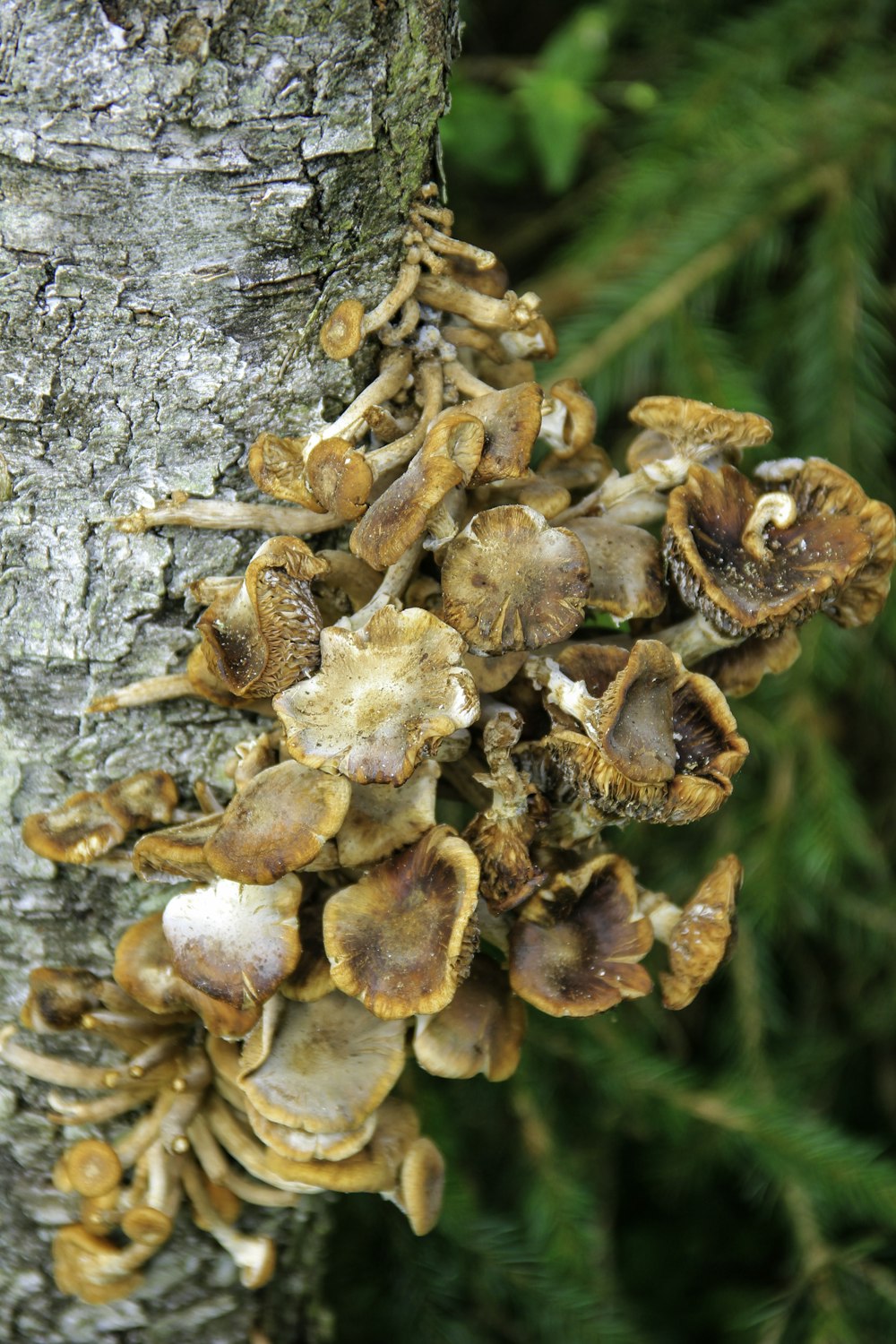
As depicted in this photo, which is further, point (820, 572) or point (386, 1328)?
point (386, 1328)

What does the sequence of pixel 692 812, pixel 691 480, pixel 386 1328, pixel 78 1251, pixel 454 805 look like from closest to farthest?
pixel 692 812
pixel 691 480
pixel 78 1251
pixel 454 805
pixel 386 1328

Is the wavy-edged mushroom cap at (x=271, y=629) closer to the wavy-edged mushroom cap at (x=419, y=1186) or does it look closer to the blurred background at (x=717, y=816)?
the wavy-edged mushroom cap at (x=419, y=1186)

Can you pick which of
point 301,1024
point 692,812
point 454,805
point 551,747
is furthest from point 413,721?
point 454,805

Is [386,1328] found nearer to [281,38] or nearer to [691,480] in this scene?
[691,480]

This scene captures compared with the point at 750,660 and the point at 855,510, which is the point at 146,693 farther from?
the point at 855,510

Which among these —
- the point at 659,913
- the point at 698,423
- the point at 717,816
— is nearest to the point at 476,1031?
the point at 659,913

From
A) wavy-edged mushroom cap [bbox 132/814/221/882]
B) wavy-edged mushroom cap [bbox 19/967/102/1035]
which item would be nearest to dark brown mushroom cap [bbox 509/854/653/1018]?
wavy-edged mushroom cap [bbox 132/814/221/882]

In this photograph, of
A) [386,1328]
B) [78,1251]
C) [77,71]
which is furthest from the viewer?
[386,1328]
